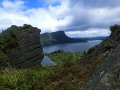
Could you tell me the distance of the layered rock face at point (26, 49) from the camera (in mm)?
92500

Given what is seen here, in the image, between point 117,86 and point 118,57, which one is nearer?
point 117,86

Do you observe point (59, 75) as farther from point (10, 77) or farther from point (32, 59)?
point (32, 59)

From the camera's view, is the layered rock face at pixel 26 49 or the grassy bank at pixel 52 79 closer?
the grassy bank at pixel 52 79

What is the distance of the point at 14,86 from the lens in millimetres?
14312

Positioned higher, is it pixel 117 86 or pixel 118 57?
pixel 118 57

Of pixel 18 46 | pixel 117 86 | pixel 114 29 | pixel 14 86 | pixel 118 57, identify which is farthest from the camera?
pixel 18 46

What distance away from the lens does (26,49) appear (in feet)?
327

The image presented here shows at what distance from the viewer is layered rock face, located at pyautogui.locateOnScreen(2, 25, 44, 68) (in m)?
92.5

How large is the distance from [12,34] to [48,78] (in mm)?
84429

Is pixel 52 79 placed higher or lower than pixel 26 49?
higher

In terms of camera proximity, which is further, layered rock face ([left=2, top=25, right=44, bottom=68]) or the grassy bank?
layered rock face ([left=2, top=25, right=44, bottom=68])

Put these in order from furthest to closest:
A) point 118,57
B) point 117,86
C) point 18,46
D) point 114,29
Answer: point 18,46, point 114,29, point 118,57, point 117,86

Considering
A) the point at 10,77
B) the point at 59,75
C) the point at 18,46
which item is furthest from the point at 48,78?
the point at 18,46

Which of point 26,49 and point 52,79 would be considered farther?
point 26,49
